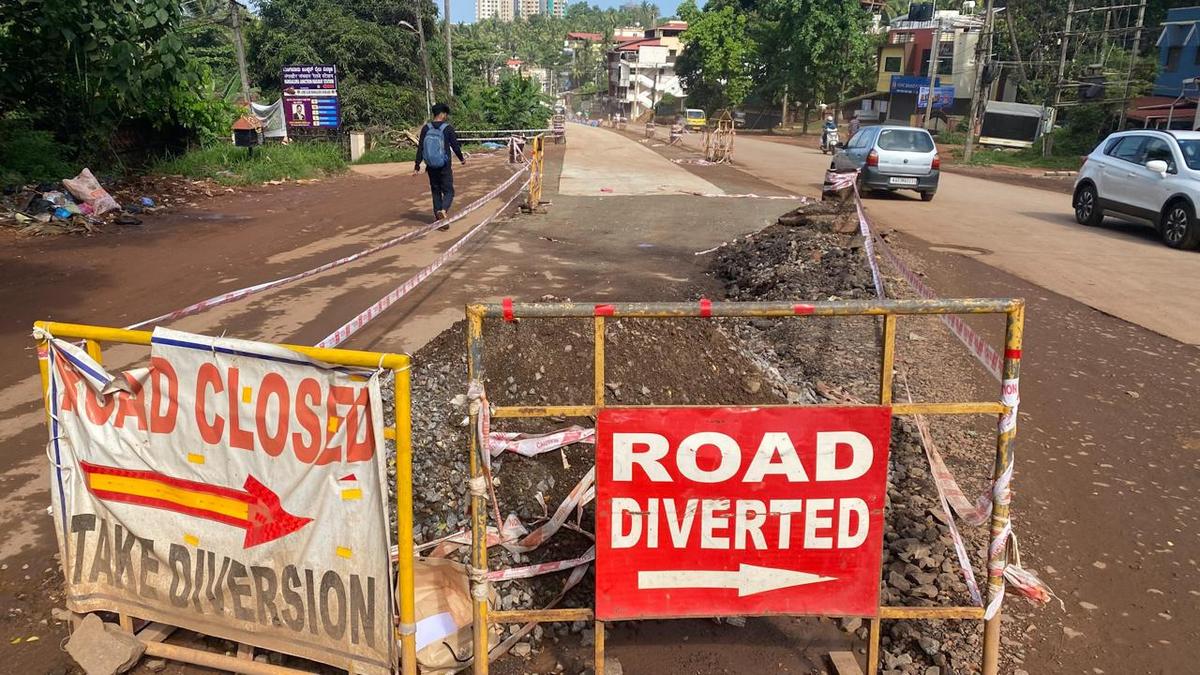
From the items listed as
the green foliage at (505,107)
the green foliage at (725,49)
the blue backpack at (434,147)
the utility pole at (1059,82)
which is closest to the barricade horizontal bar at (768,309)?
the blue backpack at (434,147)

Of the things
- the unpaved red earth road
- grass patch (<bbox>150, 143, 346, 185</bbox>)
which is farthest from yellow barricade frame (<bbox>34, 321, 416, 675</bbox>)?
grass patch (<bbox>150, 143, 346, 185</bbox>)

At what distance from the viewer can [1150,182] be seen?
1275 centimetres

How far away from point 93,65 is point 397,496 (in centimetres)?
1580

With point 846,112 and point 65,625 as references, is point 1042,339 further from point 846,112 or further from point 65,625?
point 846,112

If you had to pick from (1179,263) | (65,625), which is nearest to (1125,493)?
(65,625)

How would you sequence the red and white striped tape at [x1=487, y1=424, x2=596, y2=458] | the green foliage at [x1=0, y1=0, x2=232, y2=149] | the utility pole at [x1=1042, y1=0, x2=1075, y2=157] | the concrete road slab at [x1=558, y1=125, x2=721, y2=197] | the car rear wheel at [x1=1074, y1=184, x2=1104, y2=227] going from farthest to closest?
the utility pole at [x1=1042, y1=0, x2=1075, y2=157] → the concrete road slab at [x1=558, y1=125, x2=721, y2=197] → the car rear wheel at [x1=1074, y1=184, x2=1104, y2=227] → the green foliage at [x1=0, y1=0, x2=232, y2=149] → the red and white striped tape at [x1=487, y1=424, x2=596, y2=458]

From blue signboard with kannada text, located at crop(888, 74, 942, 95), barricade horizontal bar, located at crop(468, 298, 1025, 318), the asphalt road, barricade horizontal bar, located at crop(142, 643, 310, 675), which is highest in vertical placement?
blue signboard with kannada text, located at crop(888, 74, 942, 95)

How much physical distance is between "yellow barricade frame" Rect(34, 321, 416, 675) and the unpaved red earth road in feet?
1.93

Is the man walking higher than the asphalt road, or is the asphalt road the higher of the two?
the man walking

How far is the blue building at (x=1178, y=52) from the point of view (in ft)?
113

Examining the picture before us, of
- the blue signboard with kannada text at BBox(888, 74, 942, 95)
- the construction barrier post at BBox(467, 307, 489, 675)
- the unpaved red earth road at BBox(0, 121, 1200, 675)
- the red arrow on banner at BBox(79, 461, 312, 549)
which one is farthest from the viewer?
the blue signboard with kannada text at BBox(888, 74, 942, 95)

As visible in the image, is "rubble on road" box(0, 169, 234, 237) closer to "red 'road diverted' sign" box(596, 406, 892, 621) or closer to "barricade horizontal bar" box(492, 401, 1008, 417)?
"barricade horizontal bar" box(492, 401, 1008, 417)

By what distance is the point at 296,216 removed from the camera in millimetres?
15078

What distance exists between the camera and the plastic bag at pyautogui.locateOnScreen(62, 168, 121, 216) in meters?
13.3
